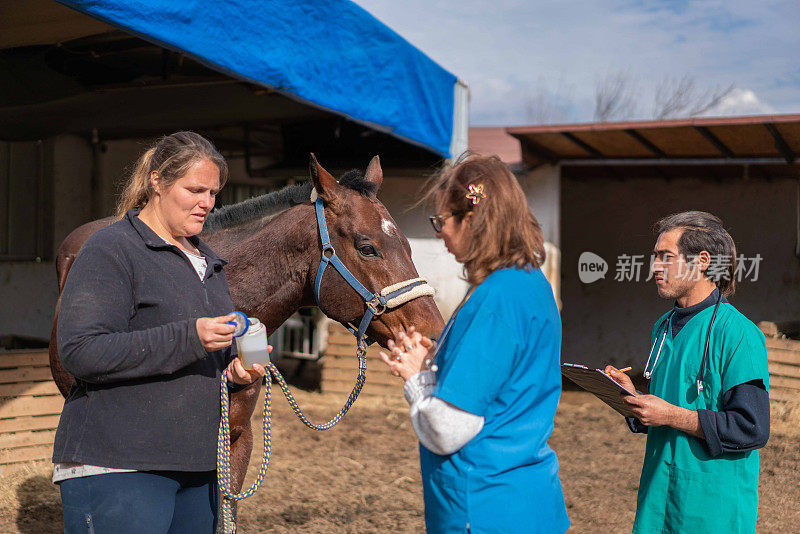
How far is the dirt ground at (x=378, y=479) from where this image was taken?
4.26 metres

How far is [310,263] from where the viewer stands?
2.90 meters

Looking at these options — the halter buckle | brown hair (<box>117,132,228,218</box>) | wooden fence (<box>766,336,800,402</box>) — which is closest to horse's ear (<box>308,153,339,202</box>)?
the halter buckle

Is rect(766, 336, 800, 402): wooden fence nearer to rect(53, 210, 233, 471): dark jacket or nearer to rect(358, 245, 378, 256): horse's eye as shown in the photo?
rect(358, 245, 378, 256): horse's eye

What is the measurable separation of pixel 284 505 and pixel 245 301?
7.49 ft

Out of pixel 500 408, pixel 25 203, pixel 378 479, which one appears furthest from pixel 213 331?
pixel 25 203

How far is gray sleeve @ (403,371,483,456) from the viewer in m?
1.47

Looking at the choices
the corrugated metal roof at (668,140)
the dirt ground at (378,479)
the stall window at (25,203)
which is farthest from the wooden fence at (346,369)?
the stall window at (25,203)

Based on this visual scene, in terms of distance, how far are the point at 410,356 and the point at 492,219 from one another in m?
0.38

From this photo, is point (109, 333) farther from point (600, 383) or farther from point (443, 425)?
point (600, 383)

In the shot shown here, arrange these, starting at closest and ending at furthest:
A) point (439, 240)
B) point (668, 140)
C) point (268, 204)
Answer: point (268, 204) < point (668, 140) < point (439, 240)

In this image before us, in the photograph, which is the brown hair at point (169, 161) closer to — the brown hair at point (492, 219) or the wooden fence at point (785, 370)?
the brown hair at point (492, 219)

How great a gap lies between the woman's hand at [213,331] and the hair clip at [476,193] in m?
0.66

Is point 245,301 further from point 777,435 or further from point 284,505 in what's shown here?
point 777,435

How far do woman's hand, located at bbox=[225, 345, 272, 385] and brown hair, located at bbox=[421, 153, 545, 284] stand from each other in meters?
0.69
